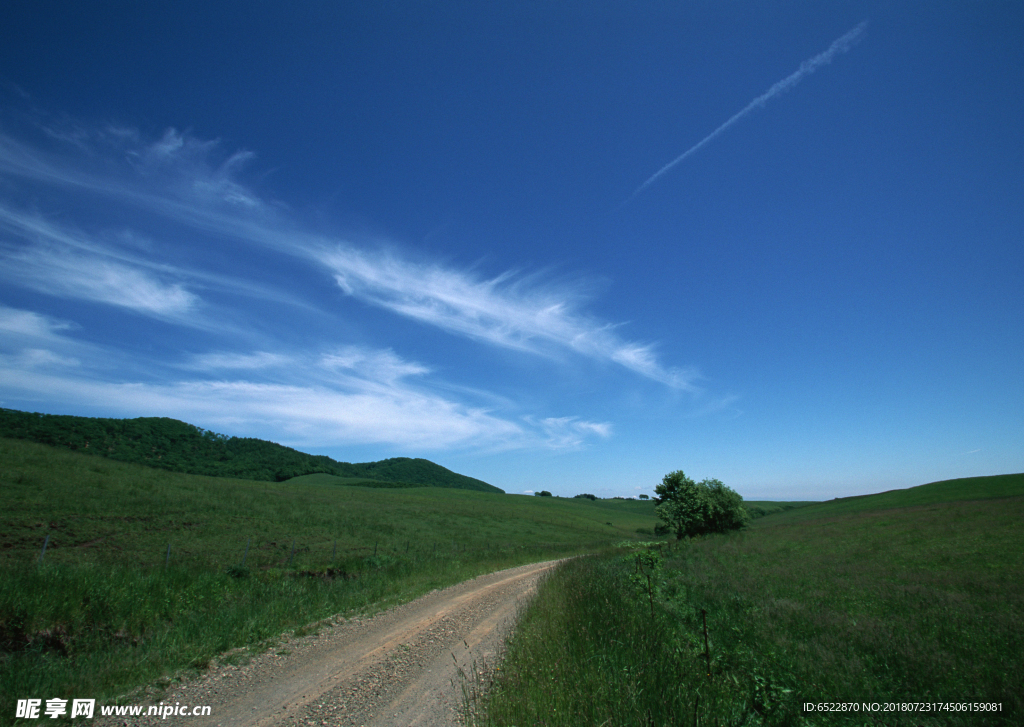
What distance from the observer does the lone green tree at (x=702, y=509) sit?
60.0m

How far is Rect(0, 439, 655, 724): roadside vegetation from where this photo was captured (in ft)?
29.9

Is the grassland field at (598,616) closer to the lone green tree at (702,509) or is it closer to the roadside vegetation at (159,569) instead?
the roadside vegetation at (159,569)

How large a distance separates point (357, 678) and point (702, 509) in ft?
202

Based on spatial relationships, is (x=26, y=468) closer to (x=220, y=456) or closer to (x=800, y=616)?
(x=800, y=616)

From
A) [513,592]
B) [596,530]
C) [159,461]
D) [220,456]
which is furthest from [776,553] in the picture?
[220,456]

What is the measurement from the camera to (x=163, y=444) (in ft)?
378

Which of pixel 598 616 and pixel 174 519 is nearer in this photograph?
pixel 598 616

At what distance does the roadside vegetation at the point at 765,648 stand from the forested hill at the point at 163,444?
231 ft

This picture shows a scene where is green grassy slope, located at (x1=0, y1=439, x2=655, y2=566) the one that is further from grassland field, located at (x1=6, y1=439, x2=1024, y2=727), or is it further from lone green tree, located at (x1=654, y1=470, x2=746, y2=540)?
lone green tree, located at (x1=654, y1=470, x2=746, y2=540)

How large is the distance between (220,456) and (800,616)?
172m

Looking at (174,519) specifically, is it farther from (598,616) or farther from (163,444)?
(163,444)

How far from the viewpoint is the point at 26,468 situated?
3234 cm

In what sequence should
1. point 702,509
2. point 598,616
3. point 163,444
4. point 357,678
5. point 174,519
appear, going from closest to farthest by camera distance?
point 357,678 → point 598,616 → point 174,519 → point 702,509 → point 163,444

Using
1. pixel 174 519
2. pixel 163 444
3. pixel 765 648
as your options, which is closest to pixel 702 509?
pixel 765 648
